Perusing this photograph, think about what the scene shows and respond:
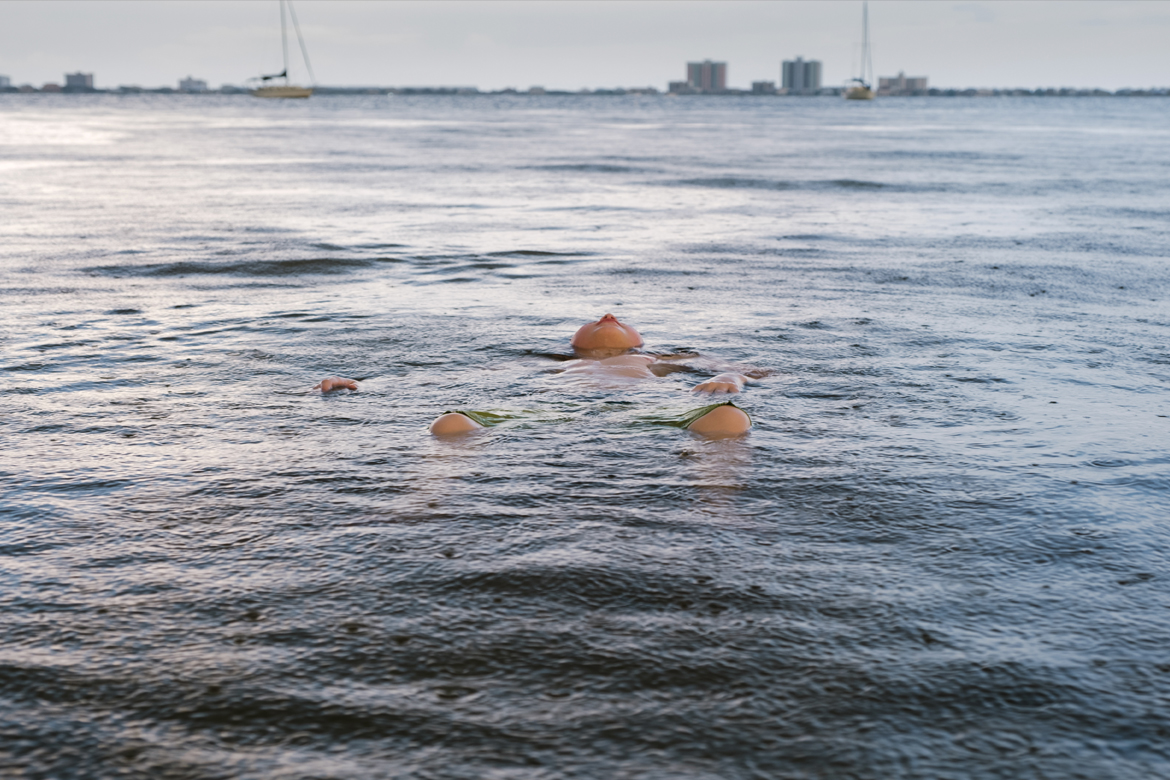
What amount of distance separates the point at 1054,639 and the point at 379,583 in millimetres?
2559

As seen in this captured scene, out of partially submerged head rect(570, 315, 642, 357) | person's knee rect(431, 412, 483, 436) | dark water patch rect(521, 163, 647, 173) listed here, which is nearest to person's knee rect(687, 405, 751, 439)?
person's knee rect(431, 412, 483, 436)

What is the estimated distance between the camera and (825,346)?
28.5 ft

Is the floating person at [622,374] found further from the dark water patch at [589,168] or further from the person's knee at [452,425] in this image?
the dark water patch at [589,168]

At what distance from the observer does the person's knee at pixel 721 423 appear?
622cm

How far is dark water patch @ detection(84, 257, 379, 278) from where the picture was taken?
12406 millimetres

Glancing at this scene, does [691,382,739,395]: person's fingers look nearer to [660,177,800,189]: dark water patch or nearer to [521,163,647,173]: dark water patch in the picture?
[660,177,800,189]: dark water patch

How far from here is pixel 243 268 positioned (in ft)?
42.3

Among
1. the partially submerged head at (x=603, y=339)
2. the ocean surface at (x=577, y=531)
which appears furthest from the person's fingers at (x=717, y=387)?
the partially submerged head at (x=603, y=339)

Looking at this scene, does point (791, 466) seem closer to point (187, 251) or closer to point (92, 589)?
point (92, 589)

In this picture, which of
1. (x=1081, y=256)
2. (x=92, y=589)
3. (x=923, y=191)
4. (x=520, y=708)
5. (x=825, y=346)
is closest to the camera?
(x=520, y=708)

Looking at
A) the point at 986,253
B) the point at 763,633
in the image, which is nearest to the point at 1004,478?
the point at 763,633

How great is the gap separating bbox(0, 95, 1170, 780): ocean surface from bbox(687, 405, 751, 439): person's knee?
0.36 ft

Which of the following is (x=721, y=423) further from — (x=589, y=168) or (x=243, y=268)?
(x=589, y=168)

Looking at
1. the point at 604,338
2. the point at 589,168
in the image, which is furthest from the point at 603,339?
the point at 589,168
